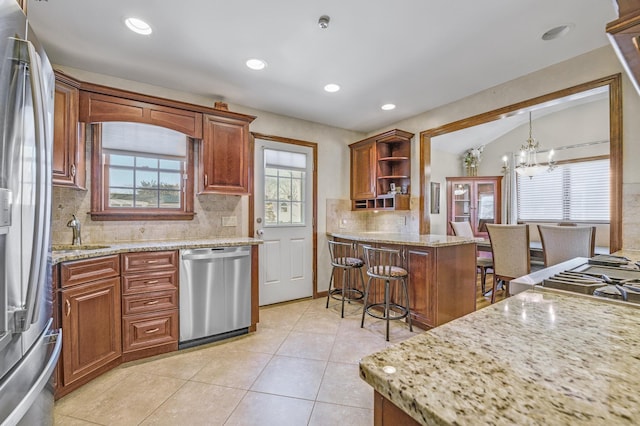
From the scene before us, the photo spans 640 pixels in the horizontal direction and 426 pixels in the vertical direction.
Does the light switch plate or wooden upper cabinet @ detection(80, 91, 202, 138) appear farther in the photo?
the light switch plate

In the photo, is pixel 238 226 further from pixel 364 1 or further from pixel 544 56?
pixel 544 56

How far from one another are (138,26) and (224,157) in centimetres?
122

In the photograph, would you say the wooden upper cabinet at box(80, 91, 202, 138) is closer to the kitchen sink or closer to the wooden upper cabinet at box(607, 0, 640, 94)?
the kitchen sink

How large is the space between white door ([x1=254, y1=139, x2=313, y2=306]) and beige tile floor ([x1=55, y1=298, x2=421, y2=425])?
98cm

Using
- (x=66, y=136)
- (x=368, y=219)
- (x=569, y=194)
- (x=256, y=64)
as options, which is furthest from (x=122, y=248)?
(x=569, y=194)

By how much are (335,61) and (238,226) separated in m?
2.05

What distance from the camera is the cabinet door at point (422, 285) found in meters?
2.73

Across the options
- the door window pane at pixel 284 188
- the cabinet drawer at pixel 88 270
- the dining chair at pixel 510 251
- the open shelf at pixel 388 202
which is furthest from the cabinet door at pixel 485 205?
the cabinet drawer at pixel 88 270

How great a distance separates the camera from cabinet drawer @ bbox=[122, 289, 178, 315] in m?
2.21

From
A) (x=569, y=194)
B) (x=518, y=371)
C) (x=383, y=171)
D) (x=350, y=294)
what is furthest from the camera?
(x=569, y=194)

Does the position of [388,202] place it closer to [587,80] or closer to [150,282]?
[587,80]

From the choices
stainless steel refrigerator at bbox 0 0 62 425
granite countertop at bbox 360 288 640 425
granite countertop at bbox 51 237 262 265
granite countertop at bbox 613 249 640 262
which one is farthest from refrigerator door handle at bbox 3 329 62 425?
granite countertop at bbox 613 249 640 262

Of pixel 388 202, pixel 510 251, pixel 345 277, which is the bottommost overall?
pixel 345 277

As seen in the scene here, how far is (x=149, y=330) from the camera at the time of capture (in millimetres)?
2277
